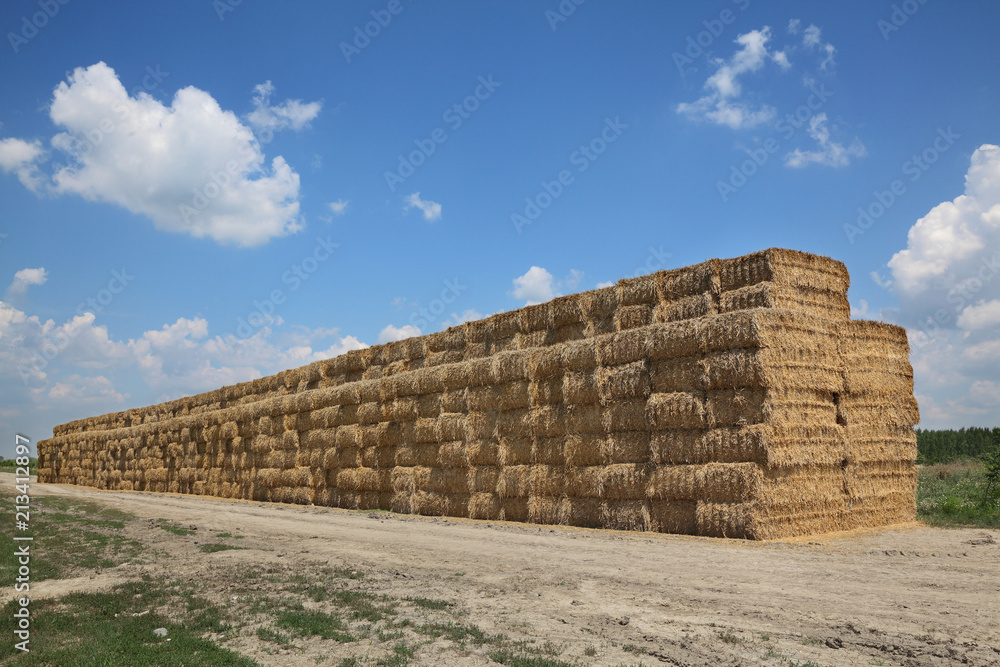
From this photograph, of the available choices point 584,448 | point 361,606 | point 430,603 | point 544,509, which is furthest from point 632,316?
point 361,606

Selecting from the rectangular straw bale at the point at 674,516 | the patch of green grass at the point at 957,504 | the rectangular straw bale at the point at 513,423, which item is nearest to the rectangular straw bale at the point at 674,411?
the rectangular straw bale at the point at 674,516

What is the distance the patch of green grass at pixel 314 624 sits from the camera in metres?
5.93

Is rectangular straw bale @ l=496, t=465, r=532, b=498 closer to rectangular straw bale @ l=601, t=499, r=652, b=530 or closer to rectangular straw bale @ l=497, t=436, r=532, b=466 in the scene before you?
rectangular straw bale @ l=497, t=436, r=532, b=466

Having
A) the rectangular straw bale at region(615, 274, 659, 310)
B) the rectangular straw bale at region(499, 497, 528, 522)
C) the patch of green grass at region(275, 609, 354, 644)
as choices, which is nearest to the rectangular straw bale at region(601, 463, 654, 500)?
the rectangular straw bale at region(499, 497, 528, 522)

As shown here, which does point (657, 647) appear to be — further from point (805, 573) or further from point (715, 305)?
point (715, 305)

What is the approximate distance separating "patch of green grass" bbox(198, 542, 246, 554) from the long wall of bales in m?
6.79

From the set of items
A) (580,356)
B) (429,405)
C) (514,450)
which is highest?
(580,356)

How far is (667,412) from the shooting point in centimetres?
1280

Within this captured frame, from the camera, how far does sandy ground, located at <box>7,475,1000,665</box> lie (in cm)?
534

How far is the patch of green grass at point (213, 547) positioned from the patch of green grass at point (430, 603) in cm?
542

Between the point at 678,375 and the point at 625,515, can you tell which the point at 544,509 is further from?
the point at 678,375

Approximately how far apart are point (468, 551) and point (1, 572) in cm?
663

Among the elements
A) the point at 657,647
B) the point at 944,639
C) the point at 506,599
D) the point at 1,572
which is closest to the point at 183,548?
the point at 1,572

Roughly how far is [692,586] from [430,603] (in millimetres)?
3041
